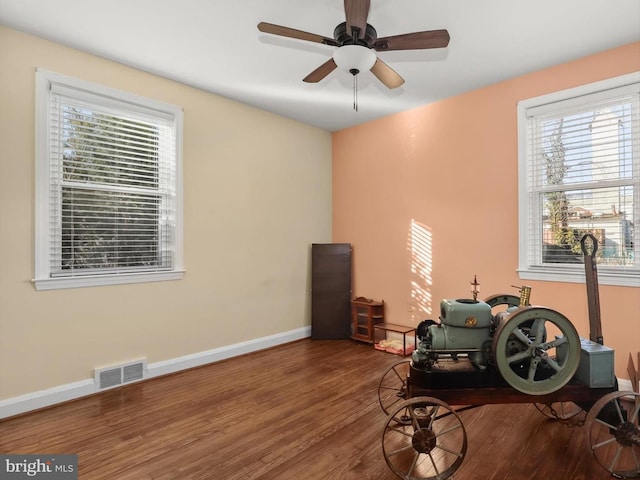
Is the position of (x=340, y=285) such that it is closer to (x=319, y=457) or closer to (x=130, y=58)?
(x=319, y=457)

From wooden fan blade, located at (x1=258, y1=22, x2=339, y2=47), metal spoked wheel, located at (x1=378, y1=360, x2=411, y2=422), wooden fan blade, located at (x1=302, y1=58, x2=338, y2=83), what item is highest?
wooden fan blade, located at (x1=258, y1=22, x2=339, y2=47)

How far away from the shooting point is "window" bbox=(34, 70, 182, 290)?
2754 mm

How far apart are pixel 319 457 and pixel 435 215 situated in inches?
110

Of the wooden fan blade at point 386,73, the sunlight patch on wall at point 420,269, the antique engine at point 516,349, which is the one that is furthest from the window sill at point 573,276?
the wooden fan blade at point 386,73

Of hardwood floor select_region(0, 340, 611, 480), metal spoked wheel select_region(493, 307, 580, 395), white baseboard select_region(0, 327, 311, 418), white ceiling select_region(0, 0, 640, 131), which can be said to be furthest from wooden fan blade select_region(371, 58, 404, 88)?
white baseboard select_region(0, 327, 311, 418)

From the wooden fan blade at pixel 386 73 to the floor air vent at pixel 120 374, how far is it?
3191mm

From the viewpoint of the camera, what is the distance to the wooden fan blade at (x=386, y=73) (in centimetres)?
247

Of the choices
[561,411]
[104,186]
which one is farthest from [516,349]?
[104,186]

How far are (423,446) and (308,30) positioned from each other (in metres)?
2.88

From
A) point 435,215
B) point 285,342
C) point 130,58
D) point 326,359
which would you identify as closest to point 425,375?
point 326,359

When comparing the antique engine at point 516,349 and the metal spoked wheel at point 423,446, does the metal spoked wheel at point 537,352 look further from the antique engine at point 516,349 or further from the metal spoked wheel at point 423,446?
the metal spoked wheel at point 423,446

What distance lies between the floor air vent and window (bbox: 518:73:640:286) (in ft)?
12.1
